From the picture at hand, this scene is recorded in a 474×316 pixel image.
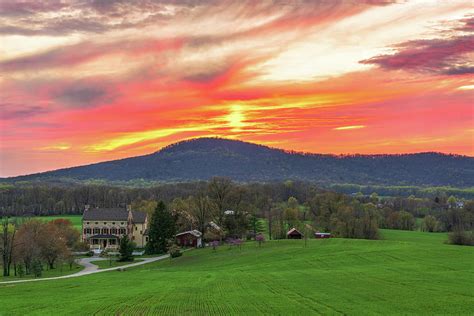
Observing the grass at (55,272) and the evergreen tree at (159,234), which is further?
the evergreen tree at (159,234)

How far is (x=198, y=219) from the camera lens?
109 meters

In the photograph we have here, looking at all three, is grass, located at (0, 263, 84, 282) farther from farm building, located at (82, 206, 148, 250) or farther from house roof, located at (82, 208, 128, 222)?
house roof, located at (82, 208, 128, 222)

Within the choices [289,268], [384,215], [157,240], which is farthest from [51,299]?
[384,215]

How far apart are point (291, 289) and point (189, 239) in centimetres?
7090

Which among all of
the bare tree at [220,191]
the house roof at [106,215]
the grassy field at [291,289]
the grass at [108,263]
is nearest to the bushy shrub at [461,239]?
the grassy field at [291,289]

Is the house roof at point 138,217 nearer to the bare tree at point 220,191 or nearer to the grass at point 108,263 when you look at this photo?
the bare tree at point 220,191

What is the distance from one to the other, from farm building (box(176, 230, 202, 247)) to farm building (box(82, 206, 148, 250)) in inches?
553

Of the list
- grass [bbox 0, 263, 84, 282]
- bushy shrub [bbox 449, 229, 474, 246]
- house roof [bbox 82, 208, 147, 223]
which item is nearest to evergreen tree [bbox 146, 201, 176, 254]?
grass [bbox 0, 263, 84, 282]

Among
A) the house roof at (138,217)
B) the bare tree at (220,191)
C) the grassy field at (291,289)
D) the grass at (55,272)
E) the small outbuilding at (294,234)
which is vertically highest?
the bare tree at (220,191)

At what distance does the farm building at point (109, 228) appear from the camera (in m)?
117

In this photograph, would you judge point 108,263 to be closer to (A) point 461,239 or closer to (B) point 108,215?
(B) point 108,215

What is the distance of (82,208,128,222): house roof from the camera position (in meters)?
119

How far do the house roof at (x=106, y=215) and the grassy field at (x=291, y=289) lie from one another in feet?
180

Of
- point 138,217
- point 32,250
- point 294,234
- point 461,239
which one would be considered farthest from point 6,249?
point 461,239
